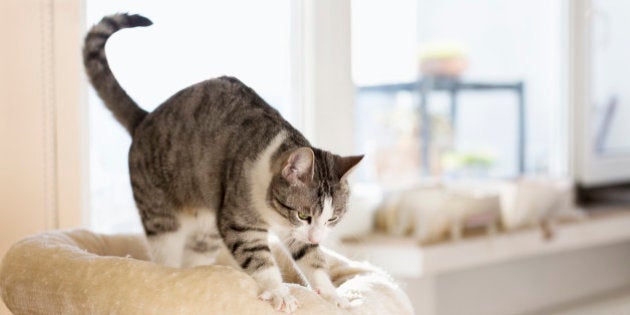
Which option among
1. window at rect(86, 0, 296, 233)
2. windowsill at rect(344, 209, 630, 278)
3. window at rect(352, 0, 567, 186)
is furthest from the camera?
window at rect(352, 0, 567, 186)

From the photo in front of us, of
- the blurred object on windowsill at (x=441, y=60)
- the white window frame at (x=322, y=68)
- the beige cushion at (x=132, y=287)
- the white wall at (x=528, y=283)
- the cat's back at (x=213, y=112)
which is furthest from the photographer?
the blurred object on windowsill at (x=441, y=60)

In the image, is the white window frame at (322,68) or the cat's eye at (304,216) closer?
the cat's eye at (304,216)

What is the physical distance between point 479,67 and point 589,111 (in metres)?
0.44

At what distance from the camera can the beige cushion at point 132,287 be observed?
902mm

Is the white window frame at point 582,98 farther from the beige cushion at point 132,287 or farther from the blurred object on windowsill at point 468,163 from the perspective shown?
the beige cushion at point 132,287

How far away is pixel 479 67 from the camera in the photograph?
2.82 metres

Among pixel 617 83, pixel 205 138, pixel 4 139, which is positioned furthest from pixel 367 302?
pixel 617 83

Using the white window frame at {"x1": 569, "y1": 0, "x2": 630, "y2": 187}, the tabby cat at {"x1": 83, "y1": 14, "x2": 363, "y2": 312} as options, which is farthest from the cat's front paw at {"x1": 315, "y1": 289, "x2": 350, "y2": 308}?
the white window frame at {"x1": 569, "y1": 0, "x2": 630, "y2": 187}

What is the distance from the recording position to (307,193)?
3.32ft

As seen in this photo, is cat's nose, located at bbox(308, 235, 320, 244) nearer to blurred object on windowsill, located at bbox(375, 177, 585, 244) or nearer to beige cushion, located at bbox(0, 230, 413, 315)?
beige cushion, located at bbox(0, 230, 413, 315)

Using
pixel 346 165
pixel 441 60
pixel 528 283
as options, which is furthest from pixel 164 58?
pixel 528 283

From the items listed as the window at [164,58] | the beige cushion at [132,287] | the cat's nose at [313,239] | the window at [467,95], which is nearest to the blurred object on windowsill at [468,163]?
the window at [467,95]

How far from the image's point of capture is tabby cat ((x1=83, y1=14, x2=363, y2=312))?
3.35 ft

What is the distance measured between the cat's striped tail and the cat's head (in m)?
0.33
